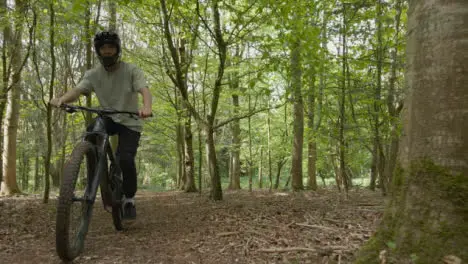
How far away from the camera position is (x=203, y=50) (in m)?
10.0

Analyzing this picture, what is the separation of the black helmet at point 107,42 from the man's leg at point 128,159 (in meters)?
0.74

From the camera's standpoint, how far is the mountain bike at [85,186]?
2.57 m

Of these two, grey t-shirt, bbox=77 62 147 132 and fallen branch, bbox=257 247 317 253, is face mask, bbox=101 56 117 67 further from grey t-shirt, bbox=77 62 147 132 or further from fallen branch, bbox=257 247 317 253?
fallen branch, bbox=257 247 317 253

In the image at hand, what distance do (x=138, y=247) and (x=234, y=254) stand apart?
105 cm

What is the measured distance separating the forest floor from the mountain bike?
0.29 metres

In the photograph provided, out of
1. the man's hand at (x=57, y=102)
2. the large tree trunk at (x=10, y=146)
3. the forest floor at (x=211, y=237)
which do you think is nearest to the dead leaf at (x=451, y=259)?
the forest floor at (x=211, y=237)

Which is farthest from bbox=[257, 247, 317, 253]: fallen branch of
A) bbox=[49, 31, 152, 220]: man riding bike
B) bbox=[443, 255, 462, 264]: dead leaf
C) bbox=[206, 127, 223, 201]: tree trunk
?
bbox=[206, 127, 223, 201]: tree trunk

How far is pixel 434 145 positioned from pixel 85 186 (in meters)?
2.87

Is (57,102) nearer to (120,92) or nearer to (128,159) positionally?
(120,92)

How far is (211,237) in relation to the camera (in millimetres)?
3588

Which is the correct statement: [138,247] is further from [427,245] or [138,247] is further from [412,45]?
[412,45]

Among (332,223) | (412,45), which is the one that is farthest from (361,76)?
(412,45)

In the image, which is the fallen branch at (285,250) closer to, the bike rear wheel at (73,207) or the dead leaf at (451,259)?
the dead leaf at (451,259)

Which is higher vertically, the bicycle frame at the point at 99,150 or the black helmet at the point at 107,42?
the black helmet at the point at 107,42
